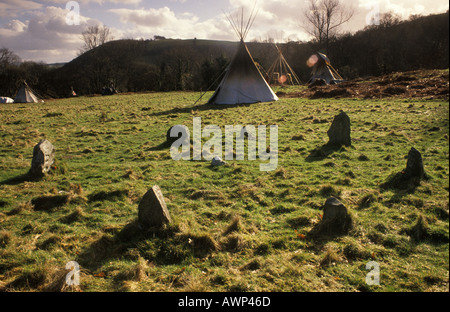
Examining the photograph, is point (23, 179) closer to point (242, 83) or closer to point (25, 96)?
point (242, 83)

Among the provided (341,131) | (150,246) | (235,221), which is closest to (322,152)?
(341,131)

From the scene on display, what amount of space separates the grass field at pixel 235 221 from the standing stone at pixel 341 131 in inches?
17.3

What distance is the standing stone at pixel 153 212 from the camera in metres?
4.57


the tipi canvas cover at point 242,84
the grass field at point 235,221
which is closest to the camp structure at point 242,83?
the tipi canvas cover at point 242,84

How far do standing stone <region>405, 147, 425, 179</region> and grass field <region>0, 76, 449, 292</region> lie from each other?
0.20 m

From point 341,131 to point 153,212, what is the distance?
6.41 m

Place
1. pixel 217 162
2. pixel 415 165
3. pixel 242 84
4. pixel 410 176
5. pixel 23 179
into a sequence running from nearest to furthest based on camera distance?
1. pixel 415 165
2. pixel 410 176
3. pixel 23 179
4. pixel 217 162
5. pixel 242 84

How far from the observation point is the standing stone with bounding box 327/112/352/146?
8.52 metres

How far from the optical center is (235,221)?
4.65 metres

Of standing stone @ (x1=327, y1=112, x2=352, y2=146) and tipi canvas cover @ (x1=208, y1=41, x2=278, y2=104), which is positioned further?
tipi canvas cover @ (x1=208, y1=41, x2=278, y2=104)

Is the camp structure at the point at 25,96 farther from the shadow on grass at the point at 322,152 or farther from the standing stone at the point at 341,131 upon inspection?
the standing stone at the point at 341,131

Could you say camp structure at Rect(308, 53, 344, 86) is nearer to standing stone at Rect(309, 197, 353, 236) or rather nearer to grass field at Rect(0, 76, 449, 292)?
grass field at Rect(0, 76, 449, 292)

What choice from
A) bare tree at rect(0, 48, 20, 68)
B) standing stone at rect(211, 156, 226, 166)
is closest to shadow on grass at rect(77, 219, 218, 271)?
standing stone at rect(211, 156, 226, 166)
